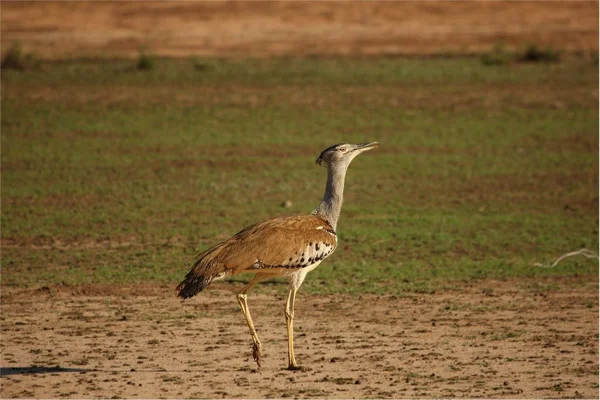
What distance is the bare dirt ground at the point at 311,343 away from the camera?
6.45m

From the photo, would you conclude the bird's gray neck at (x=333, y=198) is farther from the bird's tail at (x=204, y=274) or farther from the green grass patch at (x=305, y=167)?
the green grass patch at (x=305, y=167)

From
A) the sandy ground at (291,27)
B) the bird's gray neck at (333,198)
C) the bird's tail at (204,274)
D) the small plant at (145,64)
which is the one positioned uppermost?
the sandy ground at (291,27)

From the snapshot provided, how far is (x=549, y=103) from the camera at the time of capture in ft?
63.8

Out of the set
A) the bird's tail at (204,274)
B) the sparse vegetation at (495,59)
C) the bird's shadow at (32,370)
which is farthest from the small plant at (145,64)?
the bird's tail at (204,274)

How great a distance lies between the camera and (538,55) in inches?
1000

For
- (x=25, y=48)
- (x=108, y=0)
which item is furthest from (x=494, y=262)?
(x=108, y=0)

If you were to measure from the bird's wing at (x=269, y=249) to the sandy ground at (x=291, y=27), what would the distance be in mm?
21163

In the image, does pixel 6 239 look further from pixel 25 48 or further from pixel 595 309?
pixel 25 48

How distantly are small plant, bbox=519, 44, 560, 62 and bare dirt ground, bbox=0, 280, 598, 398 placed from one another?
16.8 meters

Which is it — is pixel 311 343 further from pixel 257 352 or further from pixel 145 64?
pixel 145 64

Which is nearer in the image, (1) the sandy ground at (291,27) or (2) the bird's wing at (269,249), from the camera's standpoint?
(2) the bird's wing at (269,249)

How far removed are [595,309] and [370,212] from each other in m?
3.91

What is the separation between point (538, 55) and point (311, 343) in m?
19.3

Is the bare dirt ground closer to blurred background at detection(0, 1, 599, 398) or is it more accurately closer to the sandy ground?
blurred background at detection(0, 1, 599, 398)
